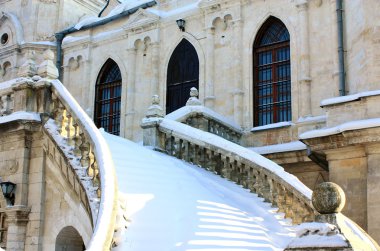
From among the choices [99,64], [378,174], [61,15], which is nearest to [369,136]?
[378,174]

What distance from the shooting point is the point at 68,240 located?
32.3 ft

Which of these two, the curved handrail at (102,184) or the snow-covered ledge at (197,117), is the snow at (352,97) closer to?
the snow-covered ledge at (197,117)

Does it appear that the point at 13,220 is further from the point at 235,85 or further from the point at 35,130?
the point at 235,85

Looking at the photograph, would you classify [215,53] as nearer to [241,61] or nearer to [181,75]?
[241,61]

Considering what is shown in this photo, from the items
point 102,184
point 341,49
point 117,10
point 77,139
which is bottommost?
point 102,184

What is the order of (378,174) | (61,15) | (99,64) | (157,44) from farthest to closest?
(61,15)
(99,64)
(157,44)
(378,174)

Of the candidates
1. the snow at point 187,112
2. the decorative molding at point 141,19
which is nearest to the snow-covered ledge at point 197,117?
the snow at point 187,112

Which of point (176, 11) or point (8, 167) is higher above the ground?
point (176, 11)

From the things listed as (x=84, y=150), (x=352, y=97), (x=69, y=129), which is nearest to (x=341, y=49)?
(x=352, y=97)

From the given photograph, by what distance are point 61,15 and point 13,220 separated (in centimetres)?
1392

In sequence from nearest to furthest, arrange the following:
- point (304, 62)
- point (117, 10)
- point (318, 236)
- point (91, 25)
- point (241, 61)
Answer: point (318, 236)
point (304, 62)
point (241, 61)
point (91, 25)
point (117, 10)

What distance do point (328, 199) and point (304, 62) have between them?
10.6 meters

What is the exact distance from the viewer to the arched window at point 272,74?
16.2 m

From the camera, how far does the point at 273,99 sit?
16.4 meters
